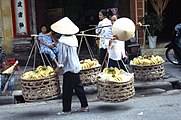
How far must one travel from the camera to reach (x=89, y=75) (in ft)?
26.8

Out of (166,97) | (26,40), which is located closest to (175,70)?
(166,97)

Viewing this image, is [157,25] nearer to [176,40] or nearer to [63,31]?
[176,40]

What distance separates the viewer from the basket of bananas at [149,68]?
343 inches

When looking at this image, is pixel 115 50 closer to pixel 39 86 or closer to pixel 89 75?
pixel 89 75

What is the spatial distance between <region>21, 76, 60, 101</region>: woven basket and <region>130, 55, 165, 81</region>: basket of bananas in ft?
8.14

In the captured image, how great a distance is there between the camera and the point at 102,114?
707cm

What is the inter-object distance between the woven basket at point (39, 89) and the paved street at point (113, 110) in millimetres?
397

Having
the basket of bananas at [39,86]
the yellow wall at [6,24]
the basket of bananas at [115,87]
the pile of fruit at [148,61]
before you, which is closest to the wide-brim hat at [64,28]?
the basket of bananas at [39,86]

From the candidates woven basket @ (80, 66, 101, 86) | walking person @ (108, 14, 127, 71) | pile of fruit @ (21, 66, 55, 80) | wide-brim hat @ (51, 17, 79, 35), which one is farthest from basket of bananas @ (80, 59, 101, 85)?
wide-brim hat @ (51, 17, 79, 35)

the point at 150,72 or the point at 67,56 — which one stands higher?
the point at 67,56

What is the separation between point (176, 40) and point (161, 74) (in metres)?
2.07

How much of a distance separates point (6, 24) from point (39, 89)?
216 inches

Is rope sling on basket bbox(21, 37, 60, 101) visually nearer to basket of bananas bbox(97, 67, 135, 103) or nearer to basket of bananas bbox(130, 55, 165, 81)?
basket of bananas bbox(97, 67, 135, 103)

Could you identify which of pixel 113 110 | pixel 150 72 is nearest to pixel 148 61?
pixel 150 72
